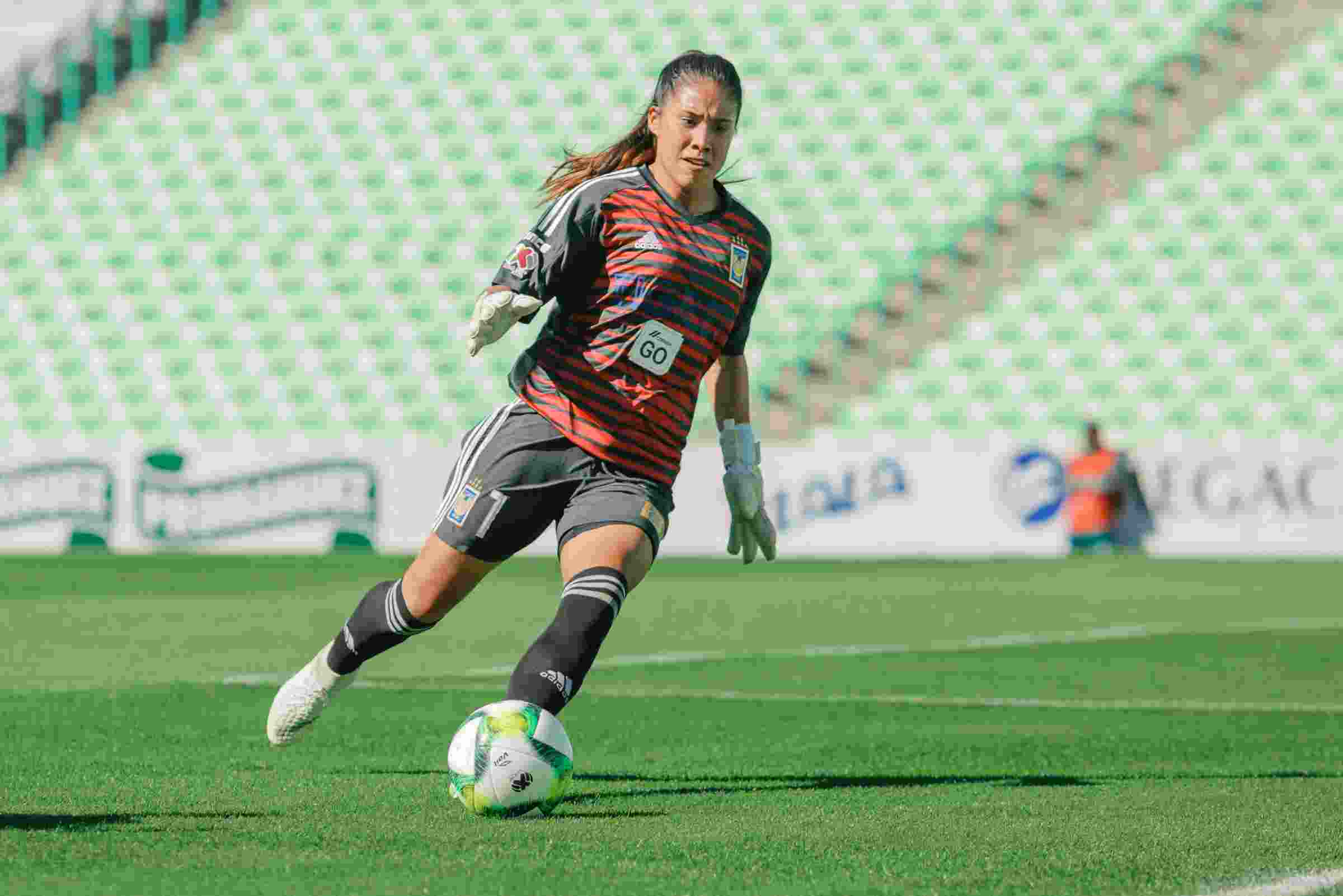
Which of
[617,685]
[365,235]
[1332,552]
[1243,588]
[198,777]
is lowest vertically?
[365,235]

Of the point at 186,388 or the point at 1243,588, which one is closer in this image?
the point at 1243,588

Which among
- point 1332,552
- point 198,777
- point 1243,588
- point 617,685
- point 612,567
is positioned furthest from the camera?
point 1332,552

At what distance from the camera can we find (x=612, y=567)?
555 cm

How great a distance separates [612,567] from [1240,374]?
63.1ft

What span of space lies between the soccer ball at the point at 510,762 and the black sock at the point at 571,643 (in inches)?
3.3

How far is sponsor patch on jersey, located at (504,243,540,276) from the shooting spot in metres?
5.57

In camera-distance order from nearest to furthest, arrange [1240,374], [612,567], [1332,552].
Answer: [612,567], [1332,552], [1240,374]

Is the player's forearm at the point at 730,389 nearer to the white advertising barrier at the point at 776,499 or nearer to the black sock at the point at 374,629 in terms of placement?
the black sock at the point at 374,629

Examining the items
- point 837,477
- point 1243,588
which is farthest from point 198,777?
point 837,477

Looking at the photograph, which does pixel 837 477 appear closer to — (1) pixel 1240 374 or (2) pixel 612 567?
(1) pixel 1240 374

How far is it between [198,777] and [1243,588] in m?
12.4

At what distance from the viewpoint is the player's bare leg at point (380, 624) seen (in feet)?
19.2

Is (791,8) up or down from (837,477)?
up

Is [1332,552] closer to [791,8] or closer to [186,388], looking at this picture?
[791,8]
